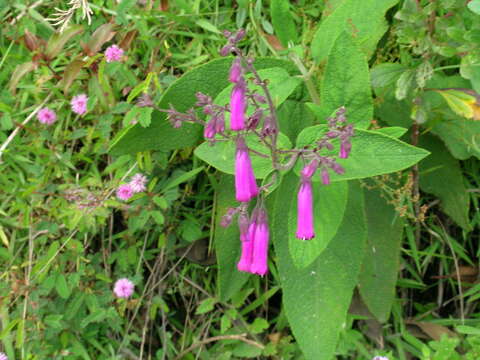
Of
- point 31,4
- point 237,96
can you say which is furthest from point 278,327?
point 31,4

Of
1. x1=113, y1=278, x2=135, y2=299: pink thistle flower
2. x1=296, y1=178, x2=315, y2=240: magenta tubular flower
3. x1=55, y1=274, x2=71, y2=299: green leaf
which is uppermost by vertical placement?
x1=296, y1=178, x2=315, y2=240: magenta tubular flower

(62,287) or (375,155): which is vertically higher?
(375,155)

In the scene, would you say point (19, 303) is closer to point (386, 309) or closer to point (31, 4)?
point (31, 4)

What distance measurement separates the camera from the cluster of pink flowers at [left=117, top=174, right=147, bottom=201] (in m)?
2.40

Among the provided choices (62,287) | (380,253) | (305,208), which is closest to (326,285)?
(380,253)

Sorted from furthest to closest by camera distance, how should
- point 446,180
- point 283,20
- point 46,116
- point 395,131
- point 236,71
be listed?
point 46,116 → point 446,180 → point 283,20 → point 395,131 → point 236,71

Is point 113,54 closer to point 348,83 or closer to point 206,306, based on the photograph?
point 348,83

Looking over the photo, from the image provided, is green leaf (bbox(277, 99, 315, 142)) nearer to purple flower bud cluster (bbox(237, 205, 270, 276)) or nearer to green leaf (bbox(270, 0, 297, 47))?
green leaf (bbox(270, 0, 297, 47))

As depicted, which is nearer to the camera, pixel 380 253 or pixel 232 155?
pixel 232 155

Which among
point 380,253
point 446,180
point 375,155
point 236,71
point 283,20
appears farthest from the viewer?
point 446,180

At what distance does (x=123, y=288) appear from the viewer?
2551 millimetres

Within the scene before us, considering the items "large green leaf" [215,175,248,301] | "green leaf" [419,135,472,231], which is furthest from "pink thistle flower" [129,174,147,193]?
"green leaf" [419,135,472,231]

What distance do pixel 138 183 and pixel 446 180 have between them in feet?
4.84

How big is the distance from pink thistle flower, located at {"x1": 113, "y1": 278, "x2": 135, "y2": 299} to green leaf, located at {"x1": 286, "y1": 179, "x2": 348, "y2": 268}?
40.6 inches
